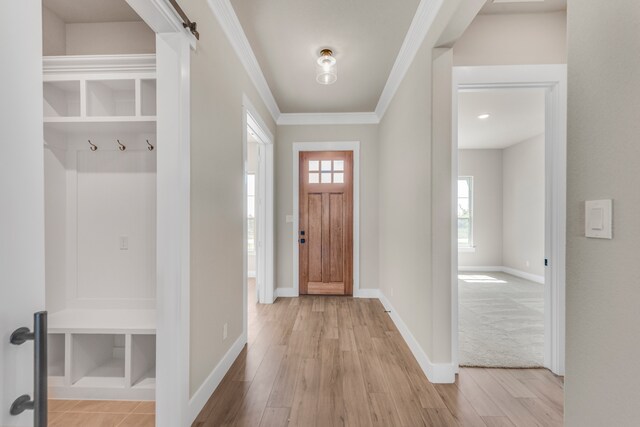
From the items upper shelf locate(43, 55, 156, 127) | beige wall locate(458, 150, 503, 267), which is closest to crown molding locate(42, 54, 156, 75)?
upper shelf locate(43, 55, 156, 127)

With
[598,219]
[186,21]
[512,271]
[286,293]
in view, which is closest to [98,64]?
[186,21]

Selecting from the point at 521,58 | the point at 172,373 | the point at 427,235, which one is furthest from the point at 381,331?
the point at 521,58

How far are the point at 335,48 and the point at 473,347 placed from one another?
3.09 meters

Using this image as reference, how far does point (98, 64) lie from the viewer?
1917 millimetres

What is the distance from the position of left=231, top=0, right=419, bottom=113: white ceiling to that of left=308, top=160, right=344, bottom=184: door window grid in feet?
3.49

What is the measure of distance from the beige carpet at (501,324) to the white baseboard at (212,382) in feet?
6.24

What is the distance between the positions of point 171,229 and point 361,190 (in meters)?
3.24

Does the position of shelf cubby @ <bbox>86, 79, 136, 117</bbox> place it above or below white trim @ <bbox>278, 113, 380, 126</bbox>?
below

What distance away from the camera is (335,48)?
2.70 metres

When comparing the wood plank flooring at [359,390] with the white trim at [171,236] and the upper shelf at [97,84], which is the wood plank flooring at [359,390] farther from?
the upper shelf at [97,84]

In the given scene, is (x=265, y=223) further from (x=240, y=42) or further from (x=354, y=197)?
(x=240, y=42)

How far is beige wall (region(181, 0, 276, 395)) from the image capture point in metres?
1.77

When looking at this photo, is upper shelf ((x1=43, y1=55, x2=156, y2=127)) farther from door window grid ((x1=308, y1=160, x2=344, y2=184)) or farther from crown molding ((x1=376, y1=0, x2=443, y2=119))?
door window grid ((x1=308, y1=160, x2=344, y2=184))

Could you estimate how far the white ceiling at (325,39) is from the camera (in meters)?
2.17
